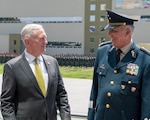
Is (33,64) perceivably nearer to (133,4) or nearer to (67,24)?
(133,4)

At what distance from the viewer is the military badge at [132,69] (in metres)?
2.27

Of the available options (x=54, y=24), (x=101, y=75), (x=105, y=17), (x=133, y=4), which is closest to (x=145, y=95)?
(x=101, y=75)

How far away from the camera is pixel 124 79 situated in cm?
228

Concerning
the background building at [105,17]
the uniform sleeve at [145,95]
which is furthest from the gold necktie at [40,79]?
the background building at [105,17]

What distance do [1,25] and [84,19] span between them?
1121 centimetres

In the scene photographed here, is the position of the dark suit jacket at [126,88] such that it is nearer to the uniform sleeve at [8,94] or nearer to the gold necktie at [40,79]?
the gold necktie at [40,79]

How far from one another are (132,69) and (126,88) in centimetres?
16

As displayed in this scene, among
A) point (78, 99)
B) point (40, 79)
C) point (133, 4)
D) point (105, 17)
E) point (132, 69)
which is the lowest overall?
point (78, 99)

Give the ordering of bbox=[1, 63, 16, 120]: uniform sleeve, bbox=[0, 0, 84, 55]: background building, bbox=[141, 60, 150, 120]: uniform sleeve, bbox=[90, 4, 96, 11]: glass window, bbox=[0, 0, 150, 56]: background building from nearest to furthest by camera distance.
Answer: bbox=[141, 60, 150, 120]: uniform sleeve < bbox=[1, 63, 16, 120]: uniform sleeve < bbox=[0, 0, 150, 56]: background building < bbox=[0, 0, 84, 55]: background building < bbox=[90, 4, 96, 11]: glass window

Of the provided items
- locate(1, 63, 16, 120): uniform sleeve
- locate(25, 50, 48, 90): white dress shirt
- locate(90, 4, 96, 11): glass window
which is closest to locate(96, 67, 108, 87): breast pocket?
locate(25, 50, 48, 90): white dress shirt

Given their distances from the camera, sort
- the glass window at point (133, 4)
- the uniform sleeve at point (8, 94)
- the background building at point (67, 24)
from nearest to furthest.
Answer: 1. the uniform sleeve at point (8, 94)
2. the glass window at point (133, 4)
3. the background building at point (67, 24)

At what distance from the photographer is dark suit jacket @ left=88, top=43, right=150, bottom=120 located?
223 centimetres

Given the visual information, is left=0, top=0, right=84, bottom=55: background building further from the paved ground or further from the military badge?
the military badge

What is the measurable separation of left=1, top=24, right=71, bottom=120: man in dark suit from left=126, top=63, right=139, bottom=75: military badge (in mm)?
649
